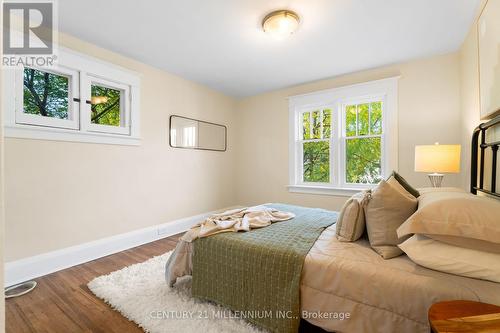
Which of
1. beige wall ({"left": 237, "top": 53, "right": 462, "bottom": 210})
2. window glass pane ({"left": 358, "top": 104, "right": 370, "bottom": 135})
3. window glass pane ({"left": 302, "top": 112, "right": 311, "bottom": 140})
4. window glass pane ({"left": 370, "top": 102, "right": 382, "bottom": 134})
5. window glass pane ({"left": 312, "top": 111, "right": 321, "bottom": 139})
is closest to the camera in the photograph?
beige wall ({"left": 237, "top": 53, "right": 462, "bottom": 210})

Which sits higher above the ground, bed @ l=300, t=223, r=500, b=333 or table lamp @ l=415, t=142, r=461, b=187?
table lamp @ l=415, t=142, r=461, b=187

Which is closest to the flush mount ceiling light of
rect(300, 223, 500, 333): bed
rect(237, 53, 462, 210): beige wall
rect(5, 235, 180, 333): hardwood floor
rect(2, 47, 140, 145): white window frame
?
rect(237, 53, 462, 210): beige wall

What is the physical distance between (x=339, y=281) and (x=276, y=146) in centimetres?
311

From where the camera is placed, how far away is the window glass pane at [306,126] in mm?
3955

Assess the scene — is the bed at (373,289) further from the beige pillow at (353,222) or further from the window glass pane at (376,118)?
the window glass pane at (376,118)

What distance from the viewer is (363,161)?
3.45 metres

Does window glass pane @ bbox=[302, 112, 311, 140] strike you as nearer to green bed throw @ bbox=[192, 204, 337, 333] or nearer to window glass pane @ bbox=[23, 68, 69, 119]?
green bed throw @ bbox=[192, 204, 337, 333]

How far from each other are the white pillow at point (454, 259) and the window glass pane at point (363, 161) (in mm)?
2343

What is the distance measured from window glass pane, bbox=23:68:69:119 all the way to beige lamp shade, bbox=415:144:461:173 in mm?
3764

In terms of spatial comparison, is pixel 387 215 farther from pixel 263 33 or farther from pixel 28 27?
pixel 28 27

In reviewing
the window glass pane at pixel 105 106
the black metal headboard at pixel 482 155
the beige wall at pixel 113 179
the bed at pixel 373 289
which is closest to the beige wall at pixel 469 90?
the black metal headboard at pixel 482 155

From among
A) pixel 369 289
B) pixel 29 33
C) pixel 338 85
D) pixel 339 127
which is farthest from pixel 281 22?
pixel 29 33

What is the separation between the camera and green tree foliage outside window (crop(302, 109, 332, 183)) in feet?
12.4

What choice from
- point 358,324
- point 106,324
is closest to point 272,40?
point 358,324
